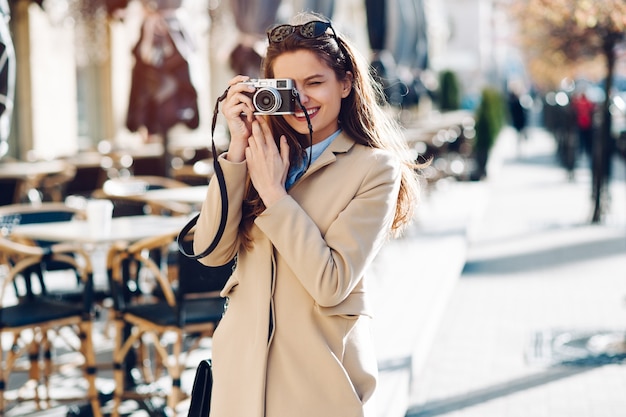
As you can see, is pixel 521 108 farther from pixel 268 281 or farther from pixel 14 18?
pixel 268 281

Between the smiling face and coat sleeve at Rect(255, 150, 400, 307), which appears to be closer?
coat sleeve at Rect(255, 150, 400, 307)

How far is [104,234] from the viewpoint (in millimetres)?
5531

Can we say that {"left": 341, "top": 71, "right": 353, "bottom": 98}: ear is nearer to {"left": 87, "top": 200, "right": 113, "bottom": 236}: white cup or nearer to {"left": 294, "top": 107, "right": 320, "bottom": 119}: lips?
{"left": 294, "top": 107, "right": 320, "bottom": 119}: lips

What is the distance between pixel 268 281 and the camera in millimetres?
2502

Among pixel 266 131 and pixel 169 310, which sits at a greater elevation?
pixel 266 131

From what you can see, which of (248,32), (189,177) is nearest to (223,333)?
(189,177)

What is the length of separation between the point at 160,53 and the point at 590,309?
4.55 m

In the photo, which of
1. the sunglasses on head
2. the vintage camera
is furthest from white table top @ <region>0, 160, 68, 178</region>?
the vintage camera

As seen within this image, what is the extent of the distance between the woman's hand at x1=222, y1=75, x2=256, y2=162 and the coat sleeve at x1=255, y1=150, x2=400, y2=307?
20 centimetres

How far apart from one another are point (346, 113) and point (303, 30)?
0.25 metres

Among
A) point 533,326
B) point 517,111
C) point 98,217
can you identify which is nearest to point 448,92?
point 517,111

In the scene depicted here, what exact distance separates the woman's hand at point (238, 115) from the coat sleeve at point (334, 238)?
0.20m

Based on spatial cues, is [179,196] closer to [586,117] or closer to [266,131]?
[266,131]

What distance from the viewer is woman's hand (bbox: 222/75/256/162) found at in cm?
250
